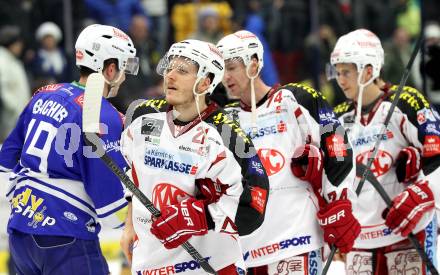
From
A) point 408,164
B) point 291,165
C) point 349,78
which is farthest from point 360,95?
point 291,165

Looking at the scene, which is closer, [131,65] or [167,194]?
[167,194]

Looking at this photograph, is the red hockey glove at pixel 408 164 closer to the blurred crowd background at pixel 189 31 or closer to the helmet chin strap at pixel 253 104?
the helmet chin strap at pixel 253 104

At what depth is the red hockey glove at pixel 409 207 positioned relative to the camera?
14.8 feet

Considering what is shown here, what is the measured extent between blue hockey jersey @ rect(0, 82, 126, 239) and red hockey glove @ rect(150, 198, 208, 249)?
1.50 ft

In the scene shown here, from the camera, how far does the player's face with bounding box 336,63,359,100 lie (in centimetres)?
468

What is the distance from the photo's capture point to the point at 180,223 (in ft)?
11.4

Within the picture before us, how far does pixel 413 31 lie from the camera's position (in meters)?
7.76

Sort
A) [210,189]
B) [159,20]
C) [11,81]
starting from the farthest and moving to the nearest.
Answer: [159,20] → [11,81] → [210,189]

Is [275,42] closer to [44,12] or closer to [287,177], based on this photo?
[44,12]

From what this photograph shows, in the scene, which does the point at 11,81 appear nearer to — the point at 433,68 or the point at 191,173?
the point at 433,68

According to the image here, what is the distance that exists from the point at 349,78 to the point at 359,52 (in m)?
0.13

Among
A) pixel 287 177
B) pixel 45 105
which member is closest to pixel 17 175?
pixel 45 105

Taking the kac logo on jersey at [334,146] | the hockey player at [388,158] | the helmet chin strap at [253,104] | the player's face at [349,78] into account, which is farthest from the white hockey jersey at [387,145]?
the helmet chin strap at [253,104]

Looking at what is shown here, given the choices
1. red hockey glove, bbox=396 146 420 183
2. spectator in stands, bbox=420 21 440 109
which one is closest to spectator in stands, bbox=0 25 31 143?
spectator in stands, bbox=420 21 440 109
